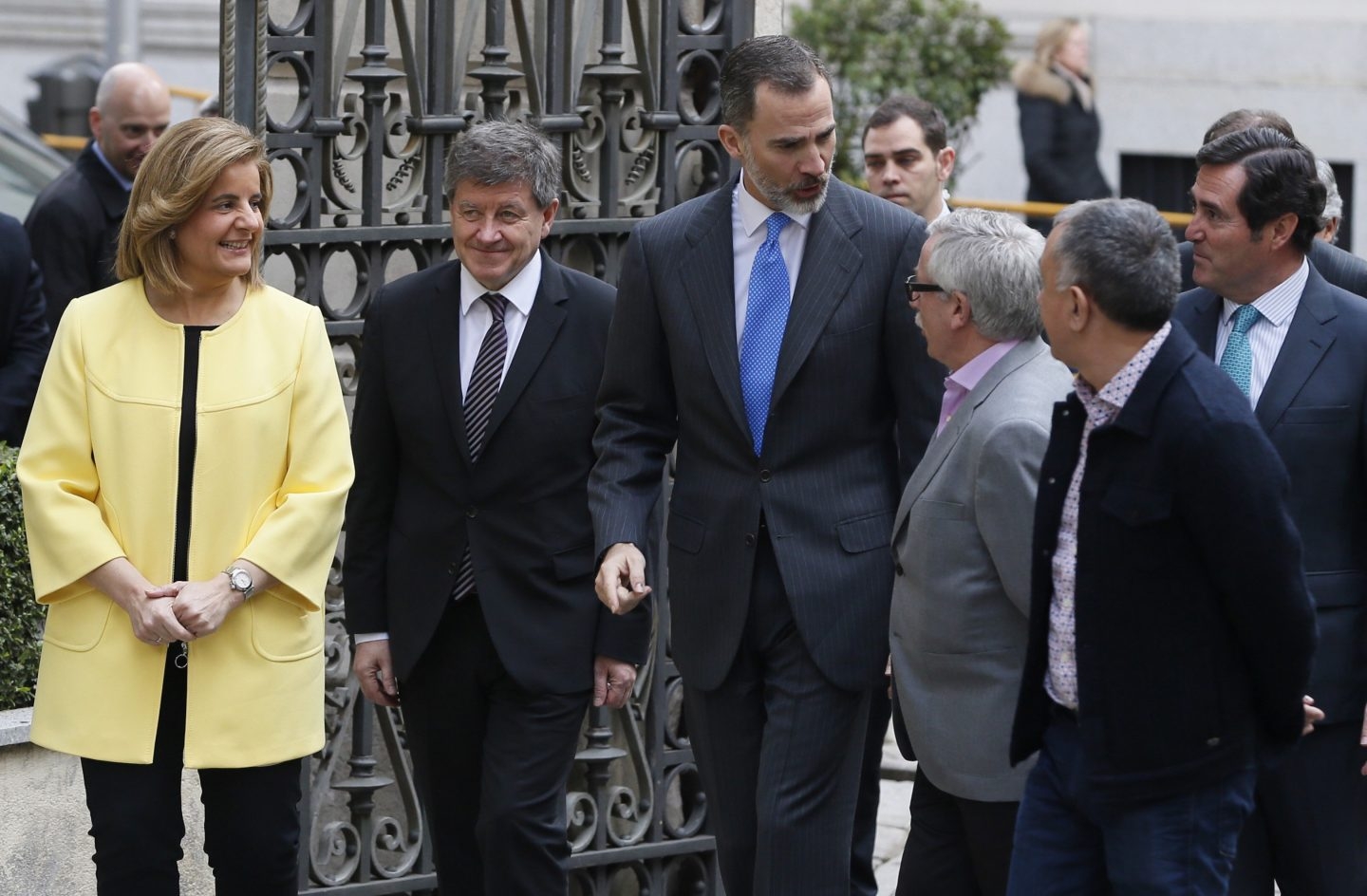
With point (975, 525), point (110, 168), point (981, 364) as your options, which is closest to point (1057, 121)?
point (110, 168)

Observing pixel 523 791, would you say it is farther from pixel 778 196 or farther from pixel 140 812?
pixel 778 196

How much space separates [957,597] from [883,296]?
82 centimetres

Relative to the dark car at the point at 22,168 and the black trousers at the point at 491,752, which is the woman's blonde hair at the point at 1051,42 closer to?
the dark car at the point at 22,168

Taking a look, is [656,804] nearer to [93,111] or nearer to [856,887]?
[856,887]

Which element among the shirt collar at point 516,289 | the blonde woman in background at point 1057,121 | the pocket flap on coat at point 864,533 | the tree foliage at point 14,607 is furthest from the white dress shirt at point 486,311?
the blonde woman in background at point 1057,121

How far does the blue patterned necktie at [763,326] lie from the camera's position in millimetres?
4730

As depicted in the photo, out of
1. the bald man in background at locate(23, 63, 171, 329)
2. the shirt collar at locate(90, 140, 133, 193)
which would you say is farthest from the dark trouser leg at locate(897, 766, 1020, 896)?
the shirt collar at locate(90, 140, 133, 193)

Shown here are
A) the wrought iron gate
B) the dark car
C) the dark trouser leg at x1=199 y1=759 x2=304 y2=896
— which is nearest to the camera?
the dark trouser leg at x1=199 y1=759 x2=304 y2=896

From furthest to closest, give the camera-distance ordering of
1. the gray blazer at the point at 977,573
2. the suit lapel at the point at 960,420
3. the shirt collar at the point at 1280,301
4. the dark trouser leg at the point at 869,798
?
the dark trouser leg at the point at 869,798, the shirt collar at the point at 1280,301, the suit lapel at the point at 960,420, the gray blazer at the point at 977,573

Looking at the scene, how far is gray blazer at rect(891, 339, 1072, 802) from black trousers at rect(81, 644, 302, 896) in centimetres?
134

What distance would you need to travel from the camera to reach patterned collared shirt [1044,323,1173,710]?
12.2 ft

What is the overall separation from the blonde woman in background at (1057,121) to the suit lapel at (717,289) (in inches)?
342

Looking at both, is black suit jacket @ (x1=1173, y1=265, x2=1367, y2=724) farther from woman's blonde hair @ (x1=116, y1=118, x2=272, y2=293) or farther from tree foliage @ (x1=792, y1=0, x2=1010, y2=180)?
tree foliage @ (x1=792, y1=0, x2=1010, y2=180)

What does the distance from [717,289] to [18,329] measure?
2.70 metres
